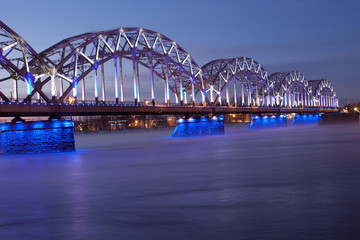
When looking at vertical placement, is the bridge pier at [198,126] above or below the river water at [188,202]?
above

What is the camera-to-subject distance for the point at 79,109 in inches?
2183

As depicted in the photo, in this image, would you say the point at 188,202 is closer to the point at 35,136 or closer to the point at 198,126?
the point at 35,136

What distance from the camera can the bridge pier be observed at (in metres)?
85.4

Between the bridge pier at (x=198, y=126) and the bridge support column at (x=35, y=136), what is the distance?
37.0 metres

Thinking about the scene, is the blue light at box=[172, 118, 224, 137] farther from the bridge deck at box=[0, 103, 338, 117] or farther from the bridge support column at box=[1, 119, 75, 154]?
the bridge support column at box=[1, 119, 75, 154]

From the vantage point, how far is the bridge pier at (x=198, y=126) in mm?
85375

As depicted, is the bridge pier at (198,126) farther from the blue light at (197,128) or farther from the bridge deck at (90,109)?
the bridge deck at (90,109)

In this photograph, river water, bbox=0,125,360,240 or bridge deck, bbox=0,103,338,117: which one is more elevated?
bridge deck, bbox=0,103,338,117

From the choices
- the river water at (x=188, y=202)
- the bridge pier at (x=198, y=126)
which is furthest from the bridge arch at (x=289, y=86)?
the river water at (x=188, y=202)

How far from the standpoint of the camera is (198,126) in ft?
286

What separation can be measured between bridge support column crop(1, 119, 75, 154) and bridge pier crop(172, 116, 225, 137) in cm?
3701

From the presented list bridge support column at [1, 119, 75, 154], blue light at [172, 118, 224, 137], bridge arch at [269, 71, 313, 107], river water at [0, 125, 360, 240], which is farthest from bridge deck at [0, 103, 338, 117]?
bridge arch at [269, 71, 313, 107]

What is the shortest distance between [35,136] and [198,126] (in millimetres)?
43313

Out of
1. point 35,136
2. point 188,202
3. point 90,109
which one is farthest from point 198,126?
point 188,202
